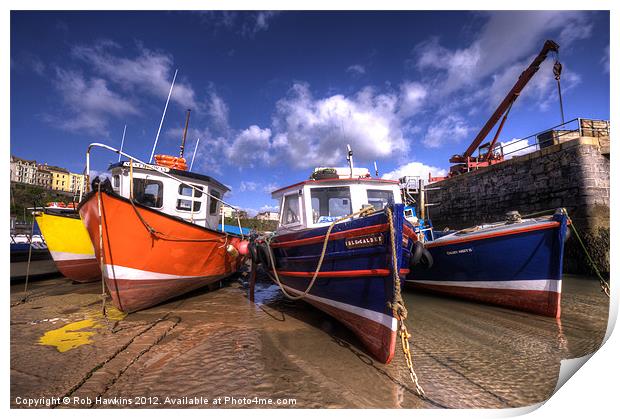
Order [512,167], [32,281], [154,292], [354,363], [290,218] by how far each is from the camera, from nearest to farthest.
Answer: [354,363]
[154,292]
[290,218]
[32,281]
[512,167]

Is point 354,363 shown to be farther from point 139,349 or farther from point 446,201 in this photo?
point 446,201

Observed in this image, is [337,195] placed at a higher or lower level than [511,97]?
lower

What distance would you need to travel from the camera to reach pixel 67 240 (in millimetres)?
8914

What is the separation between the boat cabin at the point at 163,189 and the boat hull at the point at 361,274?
3.60 metres

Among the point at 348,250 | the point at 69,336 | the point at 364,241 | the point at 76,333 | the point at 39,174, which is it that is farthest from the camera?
the point at 39,174

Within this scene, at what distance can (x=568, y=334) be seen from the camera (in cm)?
448

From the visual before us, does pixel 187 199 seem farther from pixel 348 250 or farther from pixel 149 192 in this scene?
pixel 348 250

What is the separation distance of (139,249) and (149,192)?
2323 millimetres

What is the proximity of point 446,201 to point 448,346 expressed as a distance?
14.6m

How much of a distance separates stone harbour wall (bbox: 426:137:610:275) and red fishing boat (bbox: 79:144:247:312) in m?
11.5

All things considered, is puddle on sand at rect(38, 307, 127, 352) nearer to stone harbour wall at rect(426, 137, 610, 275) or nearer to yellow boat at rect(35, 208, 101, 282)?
yellow boat at rect(35, 208, 101, 282)

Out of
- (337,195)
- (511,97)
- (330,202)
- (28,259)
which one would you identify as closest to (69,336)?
(330,202)

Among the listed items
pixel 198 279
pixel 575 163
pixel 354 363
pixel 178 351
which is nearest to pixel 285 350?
pixel 354 363

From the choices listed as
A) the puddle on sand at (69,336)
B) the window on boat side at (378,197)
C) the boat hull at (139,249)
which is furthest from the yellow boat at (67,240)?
the window on boat side at (378,197)
